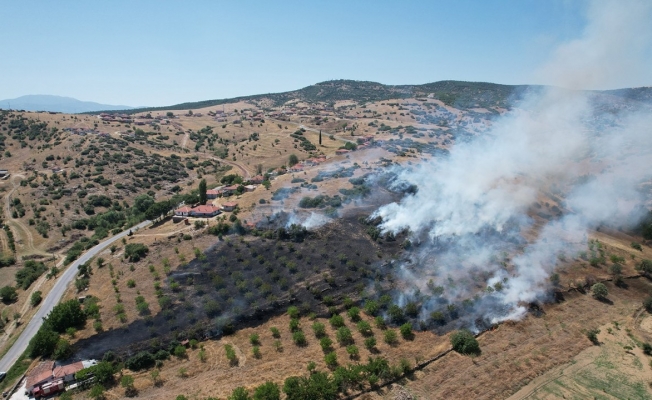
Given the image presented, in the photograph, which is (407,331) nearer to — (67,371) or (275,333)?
(275,333)

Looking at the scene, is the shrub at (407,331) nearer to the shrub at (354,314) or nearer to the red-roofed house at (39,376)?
the shrub at (354,314)

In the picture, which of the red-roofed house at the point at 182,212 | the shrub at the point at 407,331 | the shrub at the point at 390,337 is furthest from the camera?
the red-roofed house at the point at 182,212

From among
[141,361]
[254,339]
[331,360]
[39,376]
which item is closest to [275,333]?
[254,339]

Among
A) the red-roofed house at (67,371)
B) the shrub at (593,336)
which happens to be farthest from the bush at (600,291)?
the red-roofed house at (67,371)

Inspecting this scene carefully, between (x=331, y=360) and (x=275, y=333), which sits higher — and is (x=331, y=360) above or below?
above

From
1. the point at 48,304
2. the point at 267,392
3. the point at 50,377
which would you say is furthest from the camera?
the point at 48,304

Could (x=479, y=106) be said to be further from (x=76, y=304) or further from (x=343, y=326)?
(x=76, y=304)
